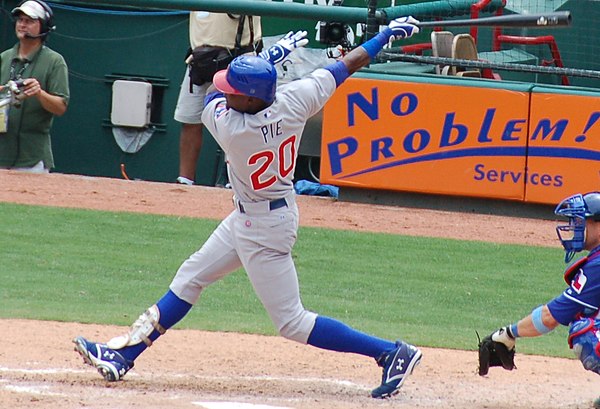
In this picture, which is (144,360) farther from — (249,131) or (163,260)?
(163,260)

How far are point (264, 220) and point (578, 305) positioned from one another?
1.26m

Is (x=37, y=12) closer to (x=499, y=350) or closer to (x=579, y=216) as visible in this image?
(x=499, y=350)

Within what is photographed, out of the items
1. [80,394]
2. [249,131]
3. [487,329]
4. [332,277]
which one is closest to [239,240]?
[249,131]

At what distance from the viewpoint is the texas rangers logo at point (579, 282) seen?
15.4 feet

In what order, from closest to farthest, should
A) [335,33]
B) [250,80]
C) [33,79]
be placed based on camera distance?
[250,80] → [33,79] → [335,33]

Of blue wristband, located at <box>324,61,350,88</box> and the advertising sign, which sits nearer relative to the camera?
blue wristband, located at <box>324,61,350,88</box>

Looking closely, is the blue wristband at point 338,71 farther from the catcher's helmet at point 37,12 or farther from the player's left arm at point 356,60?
the catcher's helmet at point 37,12

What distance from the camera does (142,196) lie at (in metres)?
9.91

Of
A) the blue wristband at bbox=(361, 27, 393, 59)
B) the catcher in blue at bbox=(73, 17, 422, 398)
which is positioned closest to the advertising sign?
the blue wristband at bbox=(361, 27, 393, 59)

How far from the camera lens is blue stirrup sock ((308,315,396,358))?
5.00m

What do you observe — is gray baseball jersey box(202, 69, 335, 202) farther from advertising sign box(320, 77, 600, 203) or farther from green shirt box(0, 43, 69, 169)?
advertising sign box(320, 77, 600, 203)

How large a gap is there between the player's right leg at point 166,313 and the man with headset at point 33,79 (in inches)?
169

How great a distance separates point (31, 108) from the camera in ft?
30.8

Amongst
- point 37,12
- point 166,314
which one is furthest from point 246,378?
point 37,12
